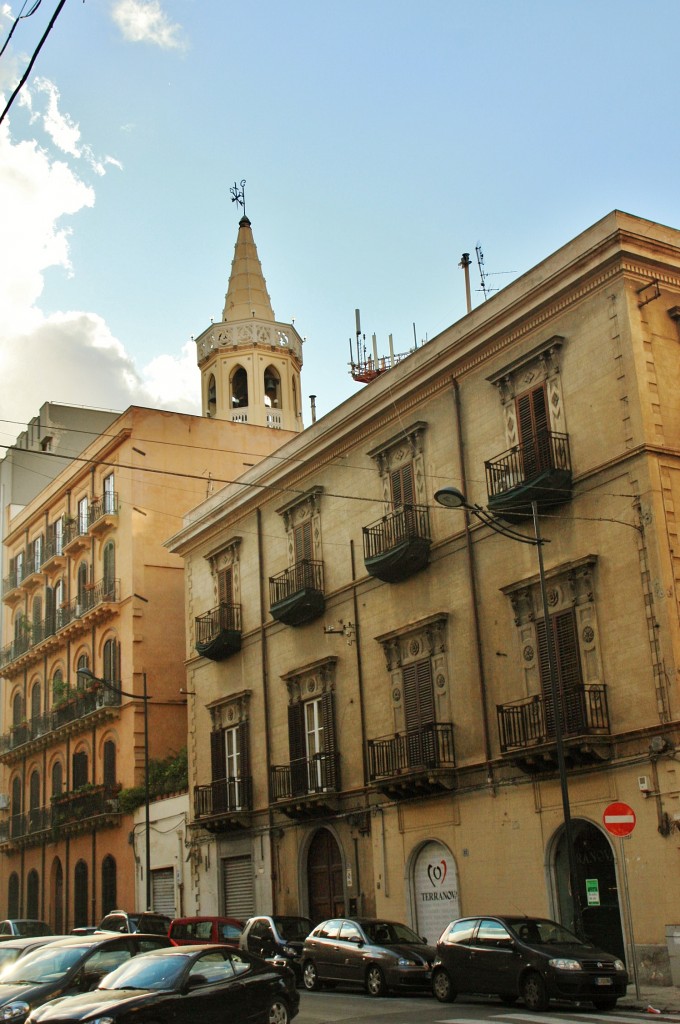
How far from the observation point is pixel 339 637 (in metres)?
32.7

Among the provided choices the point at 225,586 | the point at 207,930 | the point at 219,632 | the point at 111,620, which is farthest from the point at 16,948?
the point at 111,620

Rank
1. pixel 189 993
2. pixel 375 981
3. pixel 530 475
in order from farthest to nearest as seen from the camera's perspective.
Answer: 1. pixel 530 475
2. pixel 375 981
3. pixel 189 993

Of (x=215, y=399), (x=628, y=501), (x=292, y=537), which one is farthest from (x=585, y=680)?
(x=215, y=399)

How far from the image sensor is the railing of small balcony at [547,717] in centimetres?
2352

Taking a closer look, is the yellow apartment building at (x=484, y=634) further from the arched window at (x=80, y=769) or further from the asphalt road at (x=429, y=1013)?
the arched window at (x=80, y=769)

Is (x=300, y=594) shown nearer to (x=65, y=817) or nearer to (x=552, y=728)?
(x=552, y=728)

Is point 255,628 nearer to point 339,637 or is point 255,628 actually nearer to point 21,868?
point 339,637

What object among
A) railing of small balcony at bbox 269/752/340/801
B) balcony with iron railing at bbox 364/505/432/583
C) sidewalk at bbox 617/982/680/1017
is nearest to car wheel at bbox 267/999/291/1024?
sidewalk at bbox 617/982/680/1017

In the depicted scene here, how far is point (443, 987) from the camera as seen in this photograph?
68.7ft

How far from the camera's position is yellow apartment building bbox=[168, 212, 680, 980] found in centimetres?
2334

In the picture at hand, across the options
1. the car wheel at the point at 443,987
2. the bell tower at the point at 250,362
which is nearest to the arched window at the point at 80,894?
the bell tower at the point at 250,362

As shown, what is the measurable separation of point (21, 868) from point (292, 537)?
26597 millimetres

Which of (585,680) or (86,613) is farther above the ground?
(86,613)

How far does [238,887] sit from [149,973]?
2148 cm
